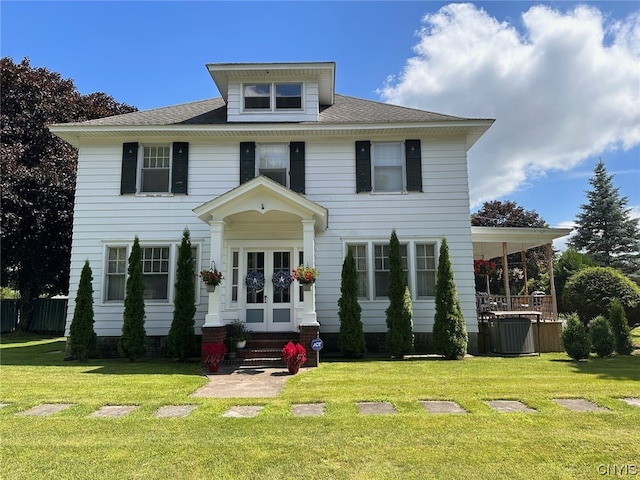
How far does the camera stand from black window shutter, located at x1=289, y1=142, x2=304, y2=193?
10.9 m

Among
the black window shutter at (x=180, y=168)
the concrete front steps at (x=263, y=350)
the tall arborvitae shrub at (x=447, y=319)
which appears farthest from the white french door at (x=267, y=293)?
the tall arborvitae shrub at (x=447, y=319)

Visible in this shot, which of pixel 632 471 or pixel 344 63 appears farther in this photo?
pixel 344 63

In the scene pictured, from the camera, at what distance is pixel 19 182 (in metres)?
15.8

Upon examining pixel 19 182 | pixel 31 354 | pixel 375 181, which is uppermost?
pixel 19 182

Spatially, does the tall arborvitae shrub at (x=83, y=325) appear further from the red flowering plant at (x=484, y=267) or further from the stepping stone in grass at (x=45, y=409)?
the red flowering plant at (x=484, y=267)

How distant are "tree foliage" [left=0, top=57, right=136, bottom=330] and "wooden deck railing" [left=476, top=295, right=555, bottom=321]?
16.3 metres

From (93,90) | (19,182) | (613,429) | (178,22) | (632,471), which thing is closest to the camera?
(632,471)

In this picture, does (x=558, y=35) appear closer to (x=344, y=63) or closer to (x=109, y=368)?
(x=344, y=63)

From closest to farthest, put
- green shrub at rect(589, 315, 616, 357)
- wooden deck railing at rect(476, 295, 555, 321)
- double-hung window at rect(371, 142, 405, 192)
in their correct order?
green shrub at rect(589, 315, 616, 357)
double-hung window at rect(371, 142, 405, 192)
wooden deck railing at rect(476, 295, 555, 321)

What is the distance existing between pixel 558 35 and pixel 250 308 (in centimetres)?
989

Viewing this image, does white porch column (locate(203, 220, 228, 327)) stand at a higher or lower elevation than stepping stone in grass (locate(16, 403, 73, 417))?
higher

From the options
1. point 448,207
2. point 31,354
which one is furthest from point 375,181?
point 31,354

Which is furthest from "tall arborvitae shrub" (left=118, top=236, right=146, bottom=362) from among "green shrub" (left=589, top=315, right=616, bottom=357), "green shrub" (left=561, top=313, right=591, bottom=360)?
"green shrub" (left=589, top=315, right=616, bottom=357)

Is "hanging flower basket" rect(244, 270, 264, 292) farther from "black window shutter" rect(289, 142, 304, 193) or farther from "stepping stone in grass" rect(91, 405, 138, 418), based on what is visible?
"stepping stone in grass" rect(91, 405, 138, 418)
